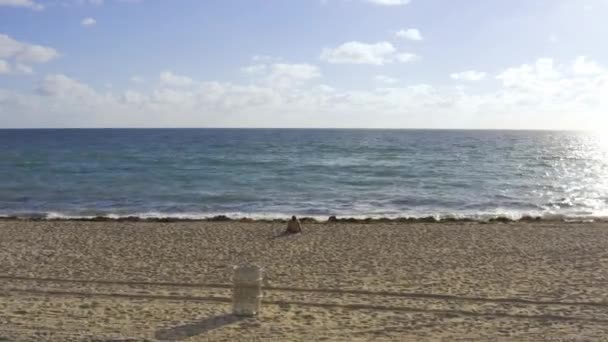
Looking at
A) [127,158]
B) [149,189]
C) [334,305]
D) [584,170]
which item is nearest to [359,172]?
[149,189]

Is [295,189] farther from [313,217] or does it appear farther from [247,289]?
[247,289]

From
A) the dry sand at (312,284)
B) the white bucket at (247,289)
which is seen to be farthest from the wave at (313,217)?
the white bucket at (247,289)

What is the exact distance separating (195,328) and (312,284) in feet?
9.77

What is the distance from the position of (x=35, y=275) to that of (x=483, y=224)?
13647 millimetres

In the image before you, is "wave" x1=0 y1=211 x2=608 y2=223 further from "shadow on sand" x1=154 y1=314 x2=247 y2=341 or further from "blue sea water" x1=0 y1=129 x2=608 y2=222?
"shadow on sand" x1=154 y1=314 x2=247 y2=341

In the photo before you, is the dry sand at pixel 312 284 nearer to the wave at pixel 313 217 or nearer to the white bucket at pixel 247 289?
the white bucket at pixel 247 289

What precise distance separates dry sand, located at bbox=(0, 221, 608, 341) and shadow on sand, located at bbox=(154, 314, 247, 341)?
29mm

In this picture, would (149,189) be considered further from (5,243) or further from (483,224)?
(483,224)

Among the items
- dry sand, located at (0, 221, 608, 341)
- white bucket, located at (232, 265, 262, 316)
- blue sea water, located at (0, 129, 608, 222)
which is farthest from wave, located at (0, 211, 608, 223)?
white bucket, located at (232, 265, 262, 316)

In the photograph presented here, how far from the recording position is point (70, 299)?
364 inches

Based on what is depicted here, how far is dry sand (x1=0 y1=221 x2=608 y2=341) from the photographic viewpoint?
7.85 m

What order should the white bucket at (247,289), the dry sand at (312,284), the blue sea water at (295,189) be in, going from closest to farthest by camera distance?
the dry sand at (312,284) < the white bucket at (247,289) < the blue sea water at (295,189)

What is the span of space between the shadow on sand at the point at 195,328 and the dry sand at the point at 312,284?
29 millimetres

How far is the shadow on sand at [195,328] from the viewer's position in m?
7.50
